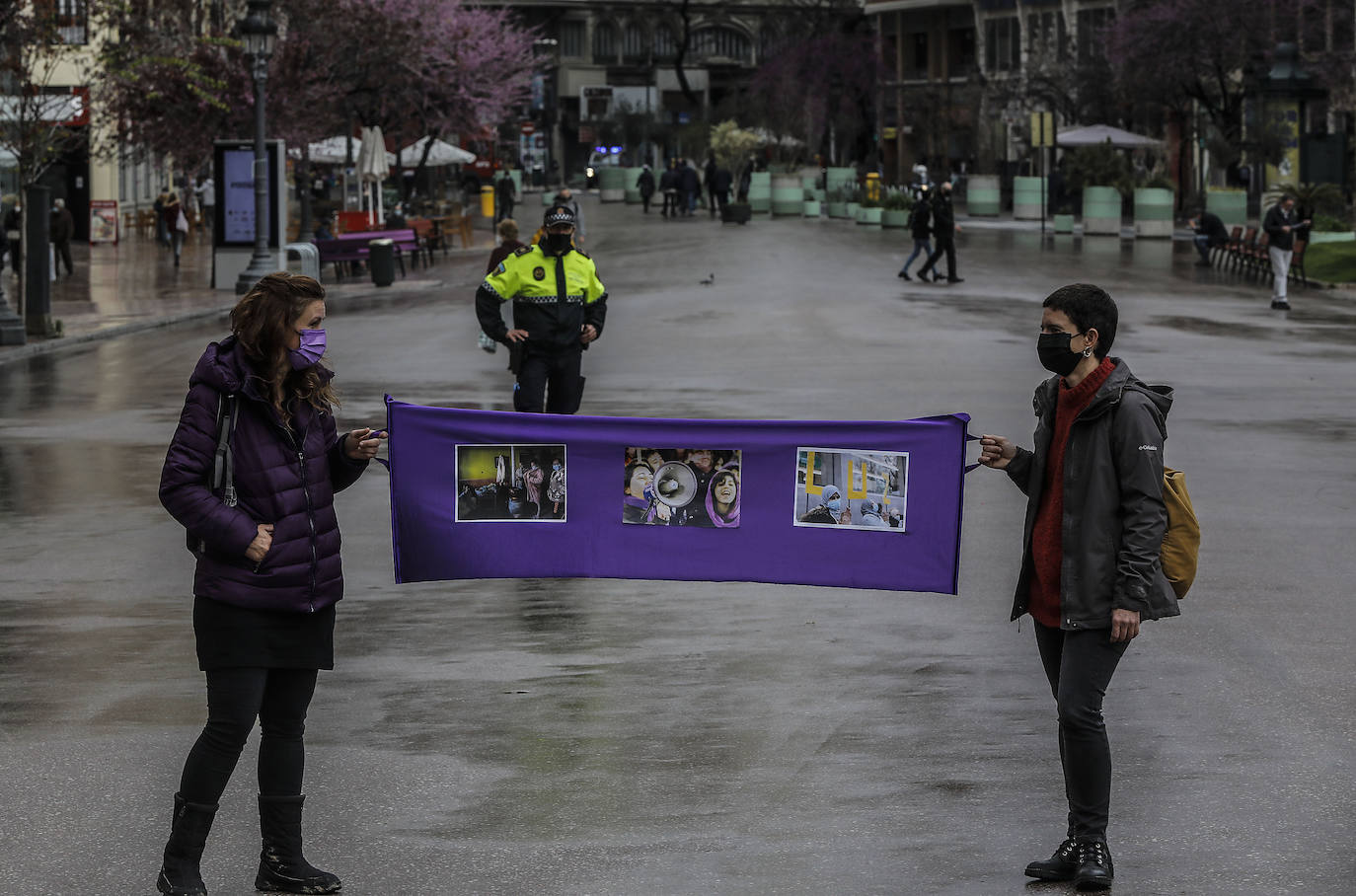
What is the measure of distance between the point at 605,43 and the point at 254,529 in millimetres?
134037

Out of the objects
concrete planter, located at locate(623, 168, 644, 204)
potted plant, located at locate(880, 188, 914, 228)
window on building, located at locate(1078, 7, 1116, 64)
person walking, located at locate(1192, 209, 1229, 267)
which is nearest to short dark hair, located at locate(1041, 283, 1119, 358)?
person walking, located at locate(1192, 209, 1229, 267)

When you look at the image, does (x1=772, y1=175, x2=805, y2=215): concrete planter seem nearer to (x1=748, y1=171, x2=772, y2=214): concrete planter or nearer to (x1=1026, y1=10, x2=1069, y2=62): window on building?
(x1=748, y1=171, x2=772, y2=214): concrete planter

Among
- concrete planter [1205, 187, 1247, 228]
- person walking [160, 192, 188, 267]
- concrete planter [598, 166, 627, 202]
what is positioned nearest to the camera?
person walking [160, 192, 188, 267]

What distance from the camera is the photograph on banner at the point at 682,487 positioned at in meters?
7.54

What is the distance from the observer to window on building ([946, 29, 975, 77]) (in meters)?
105

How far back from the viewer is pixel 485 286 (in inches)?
511

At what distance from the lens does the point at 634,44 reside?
452 feet

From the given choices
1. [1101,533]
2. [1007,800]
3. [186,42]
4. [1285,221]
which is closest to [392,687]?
[1007,800]

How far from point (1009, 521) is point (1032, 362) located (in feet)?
32.2

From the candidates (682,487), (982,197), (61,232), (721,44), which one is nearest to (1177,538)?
(682,487)

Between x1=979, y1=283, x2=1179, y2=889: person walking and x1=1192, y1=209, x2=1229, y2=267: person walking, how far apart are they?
1410 inches

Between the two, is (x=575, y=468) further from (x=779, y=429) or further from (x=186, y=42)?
(x=186, y=42)

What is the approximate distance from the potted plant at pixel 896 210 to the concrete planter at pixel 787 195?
9219 millimetres

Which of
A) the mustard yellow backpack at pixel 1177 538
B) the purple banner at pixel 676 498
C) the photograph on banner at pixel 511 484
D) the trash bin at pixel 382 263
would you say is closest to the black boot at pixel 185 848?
the purple banner at pixel 676 498
